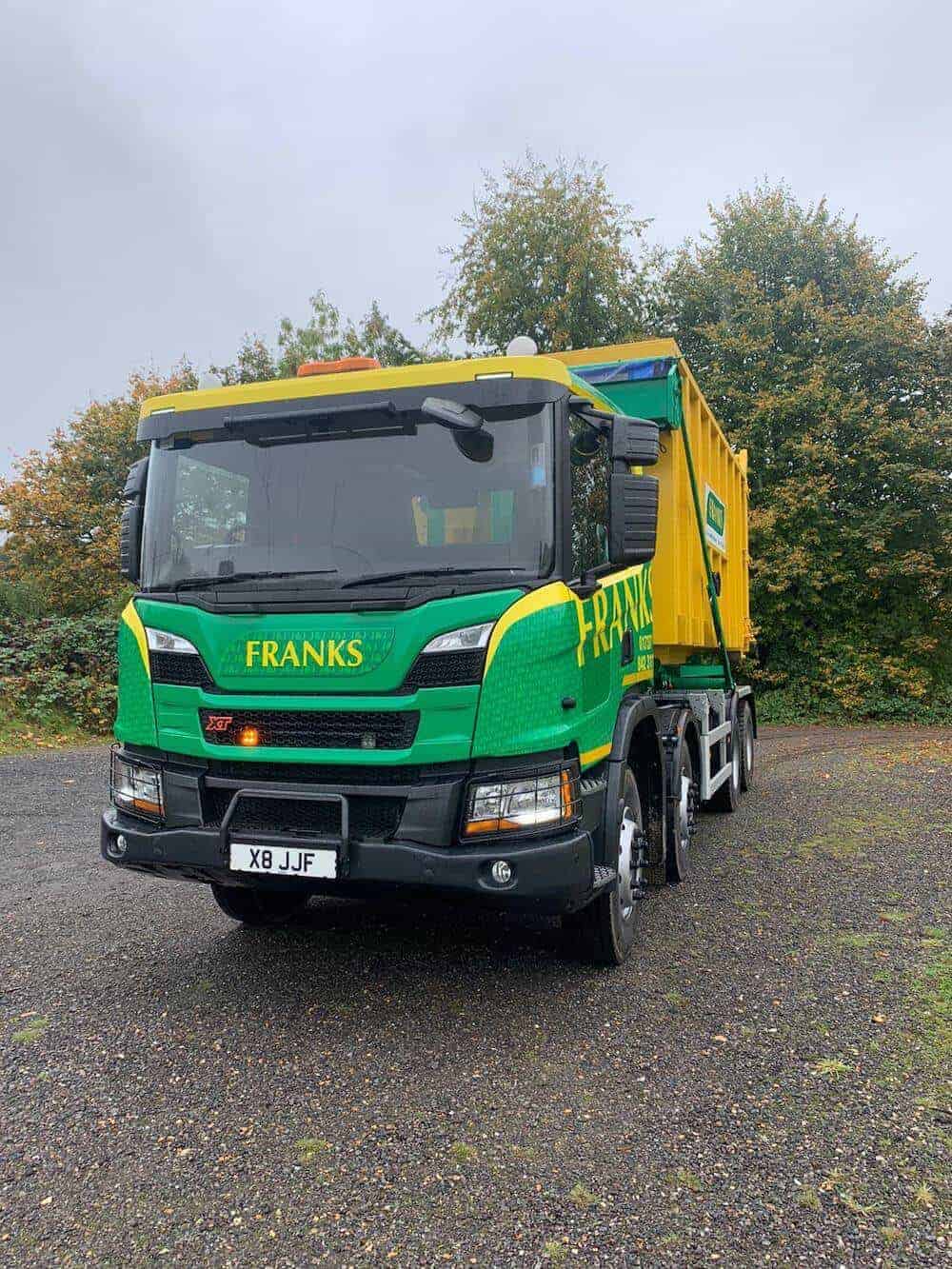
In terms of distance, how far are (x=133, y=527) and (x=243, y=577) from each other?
2.40 ft

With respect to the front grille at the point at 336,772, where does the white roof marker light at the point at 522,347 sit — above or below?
above

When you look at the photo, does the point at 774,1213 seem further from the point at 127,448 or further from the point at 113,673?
the point at 127,448

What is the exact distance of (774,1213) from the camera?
2381mm

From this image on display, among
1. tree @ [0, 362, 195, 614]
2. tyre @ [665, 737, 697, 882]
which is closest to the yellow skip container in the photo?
tyre @ [665, 737, 697, 882]

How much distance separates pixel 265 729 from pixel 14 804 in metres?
6.07

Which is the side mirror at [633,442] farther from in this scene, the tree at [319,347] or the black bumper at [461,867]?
the tree at [319,347]

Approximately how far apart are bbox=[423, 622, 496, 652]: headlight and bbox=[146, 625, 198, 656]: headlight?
1026mm

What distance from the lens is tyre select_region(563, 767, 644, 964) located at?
155 inches

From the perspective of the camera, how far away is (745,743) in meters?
9.07

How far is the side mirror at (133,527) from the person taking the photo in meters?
3.99

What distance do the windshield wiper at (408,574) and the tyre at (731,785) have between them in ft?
16.1

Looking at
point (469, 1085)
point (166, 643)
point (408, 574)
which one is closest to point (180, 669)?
point (166, 643)

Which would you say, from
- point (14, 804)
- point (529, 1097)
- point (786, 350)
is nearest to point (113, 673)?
point (14, 804)

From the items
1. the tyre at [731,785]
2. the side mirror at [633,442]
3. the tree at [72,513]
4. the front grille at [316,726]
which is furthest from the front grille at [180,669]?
the tree at [72,513]
